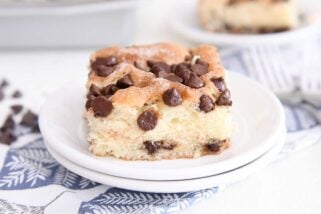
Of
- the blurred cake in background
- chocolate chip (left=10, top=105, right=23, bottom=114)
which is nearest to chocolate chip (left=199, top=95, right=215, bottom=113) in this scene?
chocolate chip (left=10, top=105, right=23, bottom=114)

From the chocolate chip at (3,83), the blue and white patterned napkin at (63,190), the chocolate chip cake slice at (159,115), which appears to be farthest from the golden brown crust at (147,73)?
the chocolate chip at (3,83)

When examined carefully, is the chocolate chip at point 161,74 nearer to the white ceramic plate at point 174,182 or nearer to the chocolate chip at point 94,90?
the chocolate chip at point 94,90

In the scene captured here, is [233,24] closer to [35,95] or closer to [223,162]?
[35,95]

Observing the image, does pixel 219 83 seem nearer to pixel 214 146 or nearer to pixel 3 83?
pixel 214 146

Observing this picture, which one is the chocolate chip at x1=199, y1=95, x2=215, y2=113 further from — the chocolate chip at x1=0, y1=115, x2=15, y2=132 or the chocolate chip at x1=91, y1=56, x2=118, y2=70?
the chocolate chip at x1=0, y1=115, x2=15, y2=132

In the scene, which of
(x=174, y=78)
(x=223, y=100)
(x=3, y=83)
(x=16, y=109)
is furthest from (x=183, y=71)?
(x=3, y=83)

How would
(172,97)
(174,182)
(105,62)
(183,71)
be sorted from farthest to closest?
(105,62)
(183,71)
(172,97)
(174,182)
